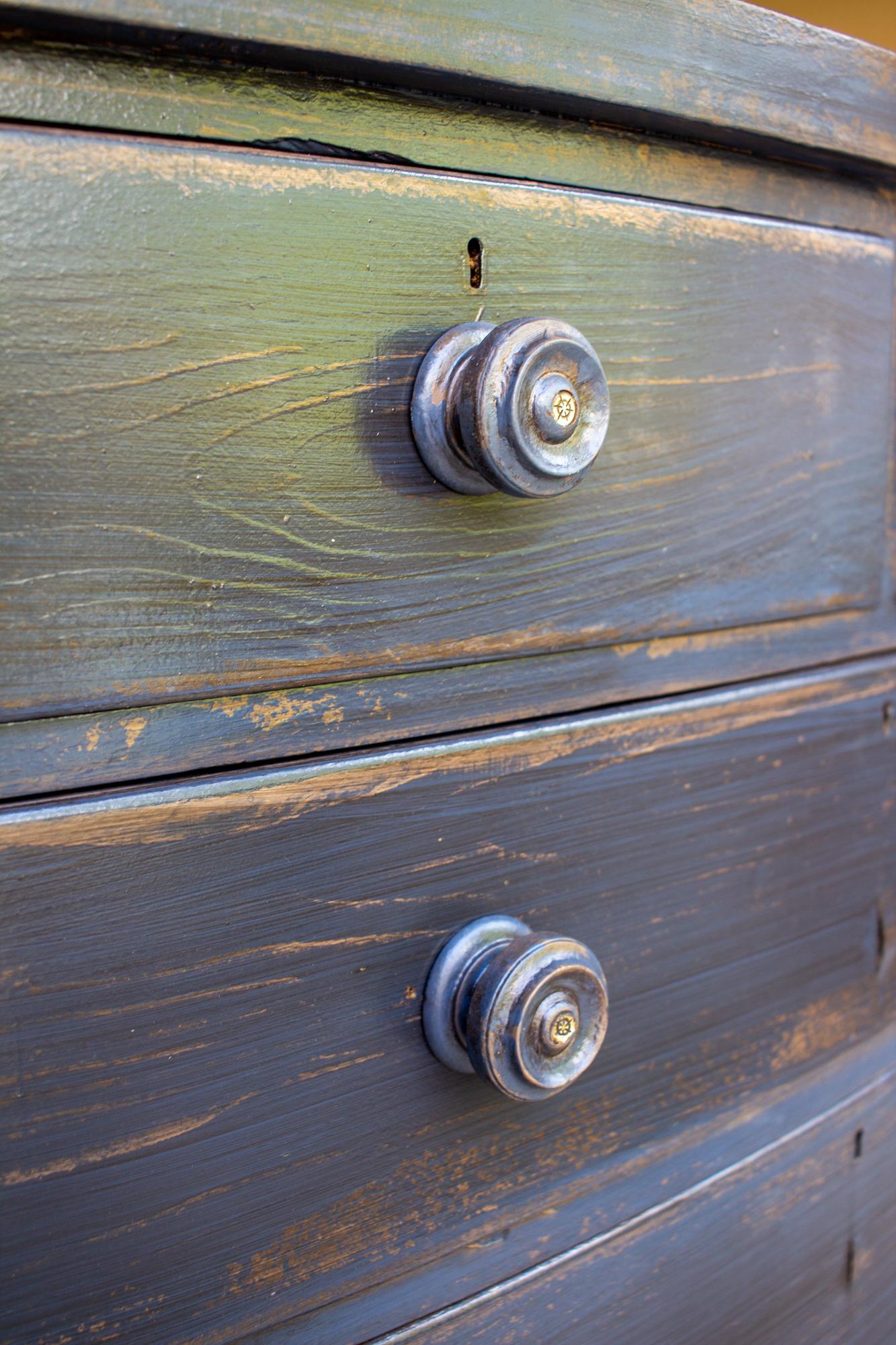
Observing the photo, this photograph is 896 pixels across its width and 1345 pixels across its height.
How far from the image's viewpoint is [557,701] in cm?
40

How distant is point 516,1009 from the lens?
0.33 meters

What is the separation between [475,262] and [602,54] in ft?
0.28

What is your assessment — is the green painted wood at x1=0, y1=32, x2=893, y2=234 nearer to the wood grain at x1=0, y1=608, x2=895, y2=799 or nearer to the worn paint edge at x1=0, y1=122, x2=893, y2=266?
the worn paint edge at x1=0, y1=122, x2=893, y2=266

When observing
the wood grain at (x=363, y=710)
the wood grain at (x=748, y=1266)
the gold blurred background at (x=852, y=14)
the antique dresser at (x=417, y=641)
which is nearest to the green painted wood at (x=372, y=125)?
the antique dresser at (x=417, y=641)

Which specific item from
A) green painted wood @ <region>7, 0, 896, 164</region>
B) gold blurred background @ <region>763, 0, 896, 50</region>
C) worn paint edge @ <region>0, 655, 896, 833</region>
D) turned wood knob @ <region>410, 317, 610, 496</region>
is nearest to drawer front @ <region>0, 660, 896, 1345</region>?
worn paint edge @ <region>0, 655, 896, 833</region>

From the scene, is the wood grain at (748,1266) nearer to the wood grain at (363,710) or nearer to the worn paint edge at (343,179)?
the wood grain at (363,710)

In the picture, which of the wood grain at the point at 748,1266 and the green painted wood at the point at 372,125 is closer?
the green painted wood at the point at 372,125

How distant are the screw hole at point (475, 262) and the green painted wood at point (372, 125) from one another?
26mm

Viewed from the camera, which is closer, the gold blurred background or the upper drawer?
the upper drawer

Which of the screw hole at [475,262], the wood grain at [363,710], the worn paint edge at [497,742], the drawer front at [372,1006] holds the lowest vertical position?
the drawer front at [372,1006]

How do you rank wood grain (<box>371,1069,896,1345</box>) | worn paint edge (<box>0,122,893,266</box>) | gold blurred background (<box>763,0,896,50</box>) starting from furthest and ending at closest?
gold blurred background (<box>763,0,896,50</box>) < wood grain (<box>371,1069,896,1345</box>) < worn paint edge (<box>0,122,893,266</box>)

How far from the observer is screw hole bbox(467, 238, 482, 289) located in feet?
1.14

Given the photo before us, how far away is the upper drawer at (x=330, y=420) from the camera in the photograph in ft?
0.91

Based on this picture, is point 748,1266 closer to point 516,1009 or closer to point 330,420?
point 516,1009
